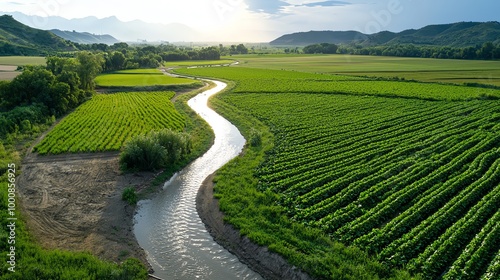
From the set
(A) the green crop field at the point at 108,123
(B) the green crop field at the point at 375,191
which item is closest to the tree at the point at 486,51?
(B) the green crop field at the point at 375,191

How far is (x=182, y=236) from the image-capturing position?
78.2ft

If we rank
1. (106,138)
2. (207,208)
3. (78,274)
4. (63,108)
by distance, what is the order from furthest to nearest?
(63,108)
(106,138)
(207,208)
(78,274)

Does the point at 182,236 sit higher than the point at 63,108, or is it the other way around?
the point at 63,108

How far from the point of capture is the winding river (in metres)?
20.4

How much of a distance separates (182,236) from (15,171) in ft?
67.4

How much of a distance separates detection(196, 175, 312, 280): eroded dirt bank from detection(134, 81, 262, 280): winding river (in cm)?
43

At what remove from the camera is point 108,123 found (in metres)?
50.5

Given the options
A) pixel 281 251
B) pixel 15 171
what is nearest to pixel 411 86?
pixel 281 251

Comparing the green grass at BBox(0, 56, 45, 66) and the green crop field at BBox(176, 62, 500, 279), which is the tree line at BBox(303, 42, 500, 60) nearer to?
the green crop field at BBox(176, 62, 500, 279)

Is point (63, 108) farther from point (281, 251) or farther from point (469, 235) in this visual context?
point (469, 235)

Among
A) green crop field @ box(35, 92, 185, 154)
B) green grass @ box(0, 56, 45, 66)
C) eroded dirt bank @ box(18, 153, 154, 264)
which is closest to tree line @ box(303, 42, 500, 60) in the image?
green crop field @ box(35, 92, 185, 154)

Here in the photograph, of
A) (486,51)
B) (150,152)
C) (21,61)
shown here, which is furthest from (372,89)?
(21,61)

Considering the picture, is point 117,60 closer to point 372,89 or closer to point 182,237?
point 372,89

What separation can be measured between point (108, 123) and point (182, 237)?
3269 centimetres
